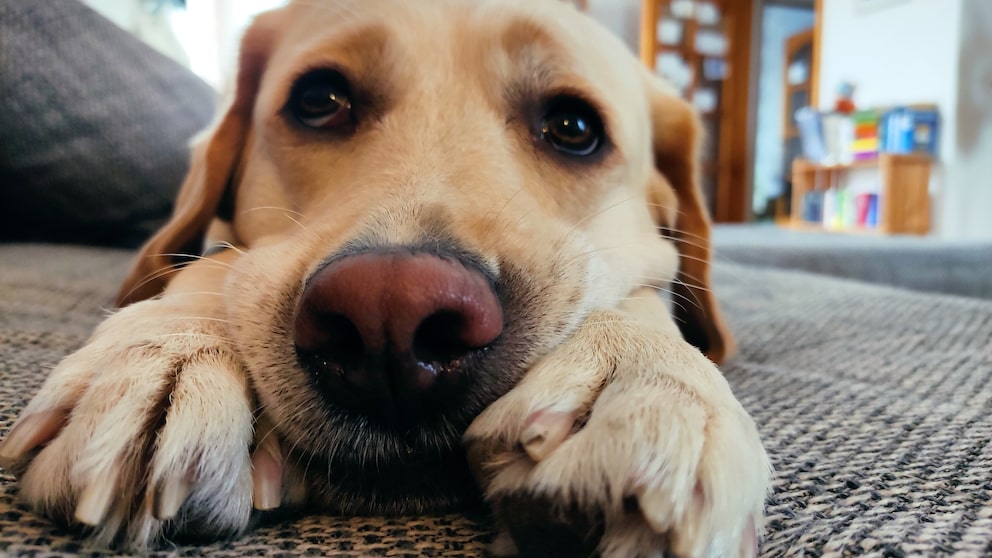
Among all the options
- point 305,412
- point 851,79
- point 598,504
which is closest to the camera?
point 598,504

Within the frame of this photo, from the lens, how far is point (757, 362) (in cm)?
144

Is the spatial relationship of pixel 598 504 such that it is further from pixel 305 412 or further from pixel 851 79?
pixel 851 79

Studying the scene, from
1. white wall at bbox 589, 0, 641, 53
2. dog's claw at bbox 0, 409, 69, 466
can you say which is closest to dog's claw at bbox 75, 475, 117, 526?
dog's claw at bbox 0, 409, 69, 466

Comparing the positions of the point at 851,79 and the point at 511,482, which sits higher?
the point at 851,79

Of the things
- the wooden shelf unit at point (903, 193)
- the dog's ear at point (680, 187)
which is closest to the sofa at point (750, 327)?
the dog's ear at point (680, 187)

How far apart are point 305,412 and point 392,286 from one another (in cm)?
19

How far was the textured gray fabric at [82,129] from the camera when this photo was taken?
7.41 ft

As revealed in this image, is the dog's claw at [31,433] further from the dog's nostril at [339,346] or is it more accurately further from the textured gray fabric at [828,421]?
the dog's nostril at [339,346]

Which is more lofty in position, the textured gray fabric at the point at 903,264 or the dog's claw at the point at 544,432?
the dog's claw at the point at 544,432

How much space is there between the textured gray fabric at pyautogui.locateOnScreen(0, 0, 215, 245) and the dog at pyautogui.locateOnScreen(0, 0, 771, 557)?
155cm

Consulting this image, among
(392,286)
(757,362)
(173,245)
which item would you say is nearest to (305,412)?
(392,286)

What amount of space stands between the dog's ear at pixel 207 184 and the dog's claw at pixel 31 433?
2.02ft

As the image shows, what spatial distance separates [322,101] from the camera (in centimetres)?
129

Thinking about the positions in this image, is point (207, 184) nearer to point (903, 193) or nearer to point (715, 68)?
point (903, 193)
